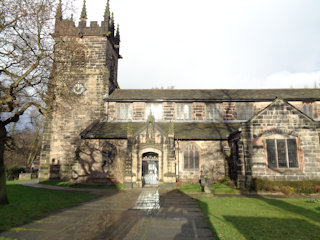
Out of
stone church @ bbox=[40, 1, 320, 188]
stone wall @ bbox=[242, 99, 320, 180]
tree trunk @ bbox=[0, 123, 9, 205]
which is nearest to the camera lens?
tree trunk @ bbox=[0, 123, 9, 205]

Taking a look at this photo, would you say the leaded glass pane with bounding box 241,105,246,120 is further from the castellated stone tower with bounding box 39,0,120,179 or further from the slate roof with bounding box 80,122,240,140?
the castellated stone tower with bounding box 39,0,120,179

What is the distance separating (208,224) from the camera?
8109mm

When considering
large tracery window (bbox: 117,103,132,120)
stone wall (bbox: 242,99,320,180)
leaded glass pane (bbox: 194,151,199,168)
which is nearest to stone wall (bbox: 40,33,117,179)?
large tracery window (bbox: 117,103,132,120)

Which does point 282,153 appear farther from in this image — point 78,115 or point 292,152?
point 78,115

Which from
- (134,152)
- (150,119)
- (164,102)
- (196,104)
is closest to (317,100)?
(196,104)

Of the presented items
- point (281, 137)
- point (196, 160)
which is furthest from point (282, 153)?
point (196, 160)

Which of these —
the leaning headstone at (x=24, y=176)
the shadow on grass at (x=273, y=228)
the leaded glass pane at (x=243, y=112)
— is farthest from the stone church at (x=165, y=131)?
the leaning headstone at (x=24, y=176)

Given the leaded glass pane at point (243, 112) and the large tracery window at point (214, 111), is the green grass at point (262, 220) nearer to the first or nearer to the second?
the leaded glass pane at point (243, 112)

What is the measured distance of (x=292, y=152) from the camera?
17375 millimetres

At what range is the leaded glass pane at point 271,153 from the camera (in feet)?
56.6

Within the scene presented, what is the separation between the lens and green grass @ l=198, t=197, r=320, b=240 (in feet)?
22.5

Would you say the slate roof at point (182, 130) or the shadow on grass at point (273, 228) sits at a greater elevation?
the slate roof at point (182, 130)

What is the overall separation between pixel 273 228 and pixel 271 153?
11.3 meters

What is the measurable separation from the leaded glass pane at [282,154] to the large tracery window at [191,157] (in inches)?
301
